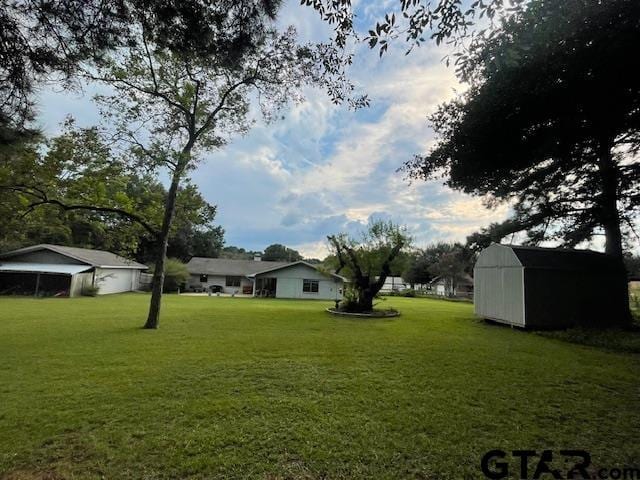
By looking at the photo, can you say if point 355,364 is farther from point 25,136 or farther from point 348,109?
point 25,136

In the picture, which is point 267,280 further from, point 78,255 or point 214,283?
point 78,255

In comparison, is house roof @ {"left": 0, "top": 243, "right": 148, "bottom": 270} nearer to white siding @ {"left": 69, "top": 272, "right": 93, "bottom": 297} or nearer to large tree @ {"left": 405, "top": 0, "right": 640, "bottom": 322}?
white siding @ {"left": 69, "top": 272, "right": 93, "bottom": 297}

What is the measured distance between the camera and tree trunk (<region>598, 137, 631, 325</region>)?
29.7 feet

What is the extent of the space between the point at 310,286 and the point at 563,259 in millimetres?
19375

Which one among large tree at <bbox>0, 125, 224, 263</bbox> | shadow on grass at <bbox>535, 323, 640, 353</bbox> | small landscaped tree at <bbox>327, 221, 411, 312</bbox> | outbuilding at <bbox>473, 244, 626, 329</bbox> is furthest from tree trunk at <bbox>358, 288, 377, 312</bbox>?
large tree at <bbox>0, 125, 224, 263</bbox>

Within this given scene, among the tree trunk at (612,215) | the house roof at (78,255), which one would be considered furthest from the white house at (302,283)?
the tree trunk at (612,215)

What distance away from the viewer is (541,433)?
3.46m

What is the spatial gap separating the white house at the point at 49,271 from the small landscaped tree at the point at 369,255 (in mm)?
14164

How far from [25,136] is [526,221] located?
47.5 ft

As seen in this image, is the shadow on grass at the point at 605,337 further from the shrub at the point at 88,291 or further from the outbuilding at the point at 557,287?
the shrub at the point at 88,291

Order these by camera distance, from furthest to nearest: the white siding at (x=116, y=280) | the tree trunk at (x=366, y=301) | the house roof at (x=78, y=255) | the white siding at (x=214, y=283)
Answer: the white siding at (x=214, y=283)
the white siding at (x=116, y=280)
the house roof at (x=78, y=255)
the tree trunk at (x=366, y=301)

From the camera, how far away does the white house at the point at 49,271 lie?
21.5 m

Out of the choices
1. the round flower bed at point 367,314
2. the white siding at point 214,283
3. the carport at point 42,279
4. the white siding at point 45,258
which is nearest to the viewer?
the round flower bed at point 367,314

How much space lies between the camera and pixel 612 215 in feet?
31.4
